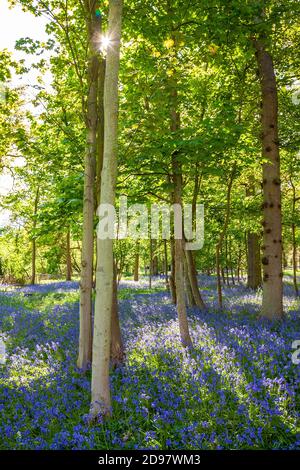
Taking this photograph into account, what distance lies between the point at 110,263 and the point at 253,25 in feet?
15.2

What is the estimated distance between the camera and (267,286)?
29.3 ft

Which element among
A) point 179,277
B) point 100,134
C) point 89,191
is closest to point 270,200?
point 179,277

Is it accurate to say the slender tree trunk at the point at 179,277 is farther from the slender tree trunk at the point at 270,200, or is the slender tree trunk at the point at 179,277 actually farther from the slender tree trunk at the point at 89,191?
the slender tree trunk at the point at 270,200

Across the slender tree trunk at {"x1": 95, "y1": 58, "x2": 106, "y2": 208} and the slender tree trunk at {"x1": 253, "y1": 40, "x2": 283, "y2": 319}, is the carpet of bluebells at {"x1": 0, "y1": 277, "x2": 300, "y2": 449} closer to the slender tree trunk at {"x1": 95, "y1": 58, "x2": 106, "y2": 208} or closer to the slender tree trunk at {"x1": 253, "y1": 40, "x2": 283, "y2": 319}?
the slender tree trunk at {"x1": 253, "y1": 40, "x2": 283, "y2": 319}

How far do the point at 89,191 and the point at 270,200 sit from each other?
4.89 metres

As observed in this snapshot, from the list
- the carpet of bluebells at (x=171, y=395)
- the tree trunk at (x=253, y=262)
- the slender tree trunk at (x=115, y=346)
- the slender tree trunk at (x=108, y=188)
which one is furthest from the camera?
the tree trunk at (x=253, y=262)

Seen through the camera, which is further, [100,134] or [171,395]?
[100,134]

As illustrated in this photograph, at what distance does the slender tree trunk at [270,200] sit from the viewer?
29.1 ft

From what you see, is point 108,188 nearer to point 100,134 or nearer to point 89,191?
point 89,191

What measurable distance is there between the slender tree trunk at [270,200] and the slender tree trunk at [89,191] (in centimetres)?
448

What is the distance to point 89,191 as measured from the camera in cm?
661

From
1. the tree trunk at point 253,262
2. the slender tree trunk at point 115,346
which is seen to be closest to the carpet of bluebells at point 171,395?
the slender tree trunk at point 115,346
